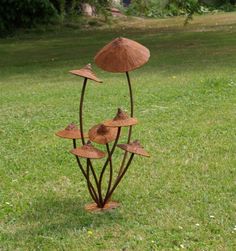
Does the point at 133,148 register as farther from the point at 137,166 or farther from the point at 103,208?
the point at 137,166

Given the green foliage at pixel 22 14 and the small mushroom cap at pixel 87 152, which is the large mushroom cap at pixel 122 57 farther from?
the green foliage at pixel 22 14

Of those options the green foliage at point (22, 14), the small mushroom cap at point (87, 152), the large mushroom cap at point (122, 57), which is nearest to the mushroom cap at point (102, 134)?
the small mushroom cap at point (87, 152)

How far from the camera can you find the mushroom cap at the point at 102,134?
422cm

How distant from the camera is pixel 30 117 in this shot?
7.91 meters

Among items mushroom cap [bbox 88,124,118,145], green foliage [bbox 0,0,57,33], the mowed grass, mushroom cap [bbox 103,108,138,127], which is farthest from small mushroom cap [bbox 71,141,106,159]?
green foliage [bbox 0,0,57,33]

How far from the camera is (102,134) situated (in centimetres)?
426

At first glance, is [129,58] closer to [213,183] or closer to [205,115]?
[213,183]

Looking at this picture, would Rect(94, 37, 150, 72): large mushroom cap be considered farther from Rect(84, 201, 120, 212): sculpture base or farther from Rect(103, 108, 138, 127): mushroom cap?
Rect(84, 201, 120, 212): sculpture base

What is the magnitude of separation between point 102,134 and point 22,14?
61.6 feet

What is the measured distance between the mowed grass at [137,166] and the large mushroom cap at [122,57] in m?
0.99

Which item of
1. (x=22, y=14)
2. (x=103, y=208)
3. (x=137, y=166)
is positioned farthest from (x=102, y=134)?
(x=22, y=14)

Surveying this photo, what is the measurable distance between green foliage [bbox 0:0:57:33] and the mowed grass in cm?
890

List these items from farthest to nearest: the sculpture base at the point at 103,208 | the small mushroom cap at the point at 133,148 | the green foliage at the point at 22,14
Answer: the green foliage at the point at 22,14 → the sculpture base at the point at 103,208 → the small mushroom cap at the point at 133,148

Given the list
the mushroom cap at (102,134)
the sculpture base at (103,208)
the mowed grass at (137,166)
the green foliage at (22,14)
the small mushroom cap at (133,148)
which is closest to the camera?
the mowed grass at (137,166)
